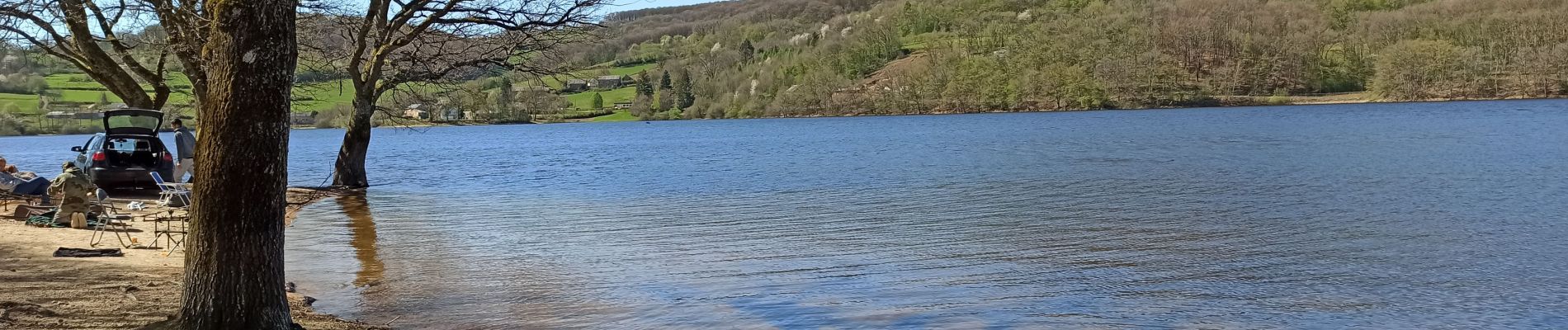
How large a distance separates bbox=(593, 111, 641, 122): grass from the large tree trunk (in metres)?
160

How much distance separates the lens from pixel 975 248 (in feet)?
Answer: 46.7

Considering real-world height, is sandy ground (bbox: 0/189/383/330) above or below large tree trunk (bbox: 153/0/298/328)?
below

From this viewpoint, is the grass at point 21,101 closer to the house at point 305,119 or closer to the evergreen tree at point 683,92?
the house at point 305,119

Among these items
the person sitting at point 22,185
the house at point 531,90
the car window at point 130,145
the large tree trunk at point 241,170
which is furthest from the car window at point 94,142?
the large tree trunk at point 241,170

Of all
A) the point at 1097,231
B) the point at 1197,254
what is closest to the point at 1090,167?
the point at 1097,231

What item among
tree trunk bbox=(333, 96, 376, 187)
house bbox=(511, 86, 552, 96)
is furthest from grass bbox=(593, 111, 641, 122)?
tree trunk bbox=(333, 96, 376, 187)

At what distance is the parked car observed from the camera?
20281mm

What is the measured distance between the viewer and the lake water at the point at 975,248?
9727 mm

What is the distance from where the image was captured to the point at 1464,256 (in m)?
12.7

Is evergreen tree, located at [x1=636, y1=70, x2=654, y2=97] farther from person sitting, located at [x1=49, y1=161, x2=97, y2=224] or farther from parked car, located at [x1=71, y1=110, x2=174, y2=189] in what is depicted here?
person sitting, located at [x1=49, y1=161, x2=97, y2=224]

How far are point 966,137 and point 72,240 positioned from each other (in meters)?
54.3

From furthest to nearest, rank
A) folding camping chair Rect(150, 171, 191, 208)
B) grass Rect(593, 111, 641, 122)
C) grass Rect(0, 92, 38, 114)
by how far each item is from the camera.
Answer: grass Rect(593, 111, 641, 122), grass Rect(0, 92, 38, 114), folding camping chair Rect(150, 171, 191, 208)

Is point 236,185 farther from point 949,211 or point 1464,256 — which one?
point 949,211

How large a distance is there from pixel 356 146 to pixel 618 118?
14540 centimetres
